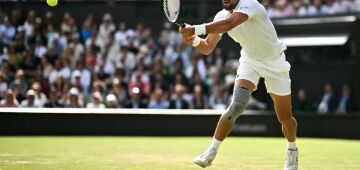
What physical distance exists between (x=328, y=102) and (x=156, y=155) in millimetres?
8360

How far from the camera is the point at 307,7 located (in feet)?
65.6

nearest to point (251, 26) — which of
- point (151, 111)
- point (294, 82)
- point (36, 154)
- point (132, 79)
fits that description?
point (36, 154)

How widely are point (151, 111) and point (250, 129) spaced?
7.63 feet

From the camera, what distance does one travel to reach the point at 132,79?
17.6 m

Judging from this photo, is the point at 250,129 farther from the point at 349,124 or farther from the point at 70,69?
the point at 70,69

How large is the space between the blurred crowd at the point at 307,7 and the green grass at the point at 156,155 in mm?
6520

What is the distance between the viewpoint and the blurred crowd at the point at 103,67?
16.9m

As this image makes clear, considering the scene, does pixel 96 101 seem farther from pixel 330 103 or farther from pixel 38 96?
pixel 330 103

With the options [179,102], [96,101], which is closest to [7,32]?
[96,101]

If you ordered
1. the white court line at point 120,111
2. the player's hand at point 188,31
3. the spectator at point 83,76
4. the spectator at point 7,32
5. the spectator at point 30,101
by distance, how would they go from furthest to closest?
the spectator at point 7,32 < the spectator at point 83,76 < the spectator at point 30,101 < the white court line at point 120,111 < the player's hand at point 188,31

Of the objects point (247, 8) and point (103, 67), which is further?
point (103, 67)

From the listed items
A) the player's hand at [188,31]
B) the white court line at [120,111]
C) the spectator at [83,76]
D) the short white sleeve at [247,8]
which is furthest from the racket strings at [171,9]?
the spectator at [83,76]

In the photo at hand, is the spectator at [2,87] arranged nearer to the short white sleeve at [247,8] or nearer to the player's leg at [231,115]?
the player's leg at [231,115]

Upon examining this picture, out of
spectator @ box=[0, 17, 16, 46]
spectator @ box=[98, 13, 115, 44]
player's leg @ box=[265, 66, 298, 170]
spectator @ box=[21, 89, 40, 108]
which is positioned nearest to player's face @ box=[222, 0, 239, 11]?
player's leg @ box=[265, 66, 298, 170]
